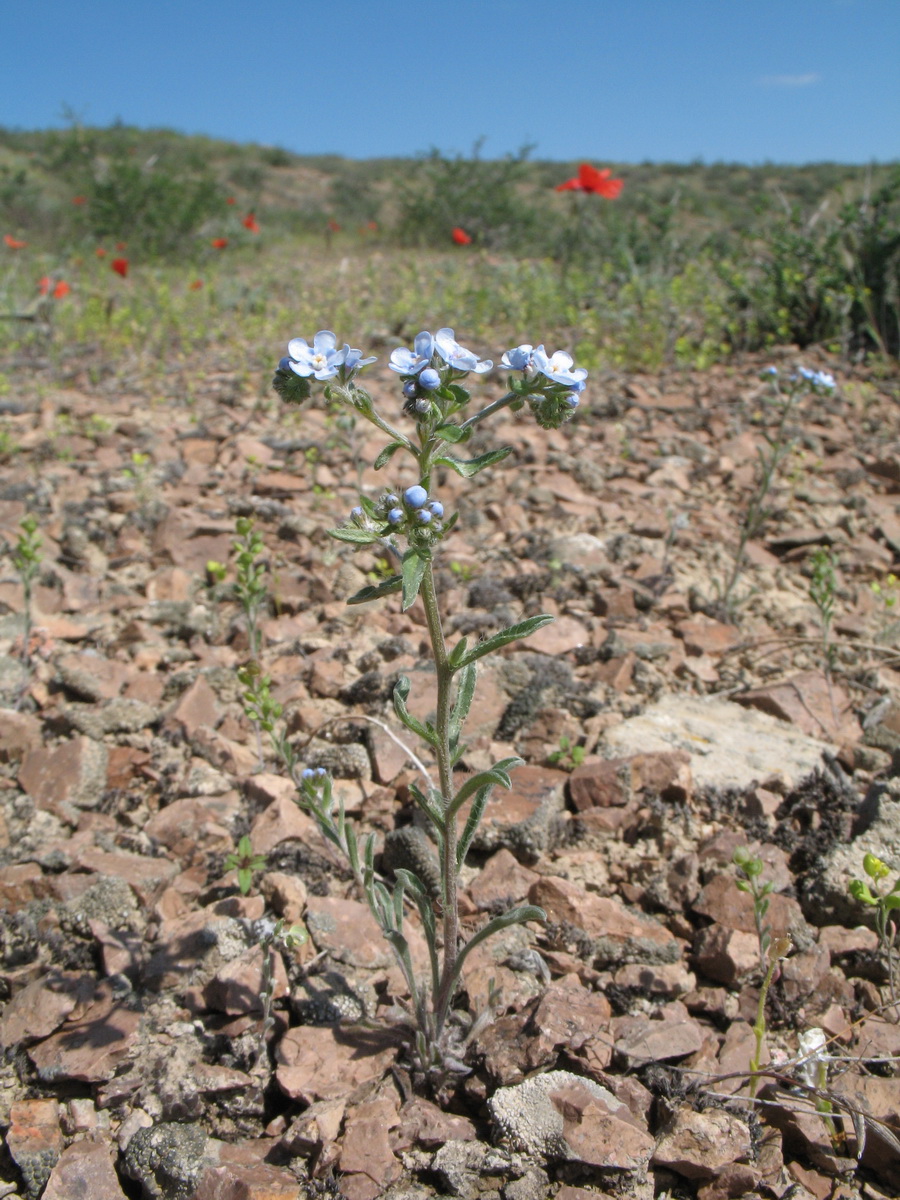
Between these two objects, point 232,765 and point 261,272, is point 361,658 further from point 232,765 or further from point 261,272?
point 261,272

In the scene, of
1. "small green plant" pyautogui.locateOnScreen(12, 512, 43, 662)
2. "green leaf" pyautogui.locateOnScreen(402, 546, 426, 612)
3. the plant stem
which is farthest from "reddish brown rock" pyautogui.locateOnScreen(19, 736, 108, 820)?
"green leaf" pyautogui.locateOnScreen(402, 546, 426, 612)

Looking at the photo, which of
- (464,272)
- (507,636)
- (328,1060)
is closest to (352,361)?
(507,636)

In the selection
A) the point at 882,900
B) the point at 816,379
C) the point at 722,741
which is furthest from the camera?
the point at 816,379

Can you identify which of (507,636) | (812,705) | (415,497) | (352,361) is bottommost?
(812,705)

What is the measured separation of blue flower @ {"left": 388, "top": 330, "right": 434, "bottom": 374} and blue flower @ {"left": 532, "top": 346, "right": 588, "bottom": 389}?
0.63 ft

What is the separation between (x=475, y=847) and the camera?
2396 millimetres

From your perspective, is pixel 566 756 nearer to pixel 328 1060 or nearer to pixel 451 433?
pixel 328 1060

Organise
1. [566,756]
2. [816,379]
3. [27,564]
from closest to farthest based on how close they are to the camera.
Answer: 1. [566,756]
2. [27,564]
3. [816,379]

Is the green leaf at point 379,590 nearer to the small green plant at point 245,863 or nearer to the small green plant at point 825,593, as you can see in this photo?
the small green plant at point 245,863

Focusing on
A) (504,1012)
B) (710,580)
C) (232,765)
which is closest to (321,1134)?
(504,1012)

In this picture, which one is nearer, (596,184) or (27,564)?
(27,564)

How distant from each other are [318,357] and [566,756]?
4.97 feet

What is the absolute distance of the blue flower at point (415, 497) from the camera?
4.71ft

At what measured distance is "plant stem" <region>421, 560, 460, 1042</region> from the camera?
158 centimetres
